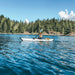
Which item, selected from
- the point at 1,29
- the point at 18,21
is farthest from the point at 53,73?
the point at 18,21

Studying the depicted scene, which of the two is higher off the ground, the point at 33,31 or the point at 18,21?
the point at 18,21

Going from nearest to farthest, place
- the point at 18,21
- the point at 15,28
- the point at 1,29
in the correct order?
the point at 1,29 → the point at 15,28 → the point at 18,21

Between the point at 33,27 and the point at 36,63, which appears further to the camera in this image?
the point at 33,27

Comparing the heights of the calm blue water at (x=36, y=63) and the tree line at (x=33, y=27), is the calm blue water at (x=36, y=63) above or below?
below

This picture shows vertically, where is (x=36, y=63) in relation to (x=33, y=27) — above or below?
below

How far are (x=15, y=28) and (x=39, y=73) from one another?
17235 cm

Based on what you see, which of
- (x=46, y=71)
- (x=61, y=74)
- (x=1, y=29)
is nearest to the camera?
(x=61, y=74)

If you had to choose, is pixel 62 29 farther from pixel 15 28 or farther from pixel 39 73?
pixel 39 73

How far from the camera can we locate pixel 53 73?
30.7ft

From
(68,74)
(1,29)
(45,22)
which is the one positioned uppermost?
(45,22)

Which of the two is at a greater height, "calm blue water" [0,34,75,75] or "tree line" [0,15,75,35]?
"tree line" [0,15,75,35]

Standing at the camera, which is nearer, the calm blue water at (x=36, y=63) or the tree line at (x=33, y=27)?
the calm blue water at (x=36, y=63)

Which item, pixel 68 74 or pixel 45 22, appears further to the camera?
pixel 45 22

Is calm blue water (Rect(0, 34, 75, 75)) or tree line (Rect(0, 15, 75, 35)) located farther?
tree line (Rect(0, 15, 75, 35))
